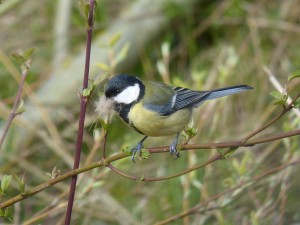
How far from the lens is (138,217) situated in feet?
7.72

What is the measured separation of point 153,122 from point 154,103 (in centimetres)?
12

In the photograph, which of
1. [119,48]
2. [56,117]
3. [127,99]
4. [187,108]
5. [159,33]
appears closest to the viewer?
[127,99]

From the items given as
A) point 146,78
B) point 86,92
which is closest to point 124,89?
point 86,92

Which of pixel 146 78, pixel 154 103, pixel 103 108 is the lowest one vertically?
pixel 103 108

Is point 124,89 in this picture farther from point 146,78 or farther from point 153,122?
point 146,78

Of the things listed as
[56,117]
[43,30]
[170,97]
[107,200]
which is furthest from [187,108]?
[43,30]

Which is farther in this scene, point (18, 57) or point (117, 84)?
point (117, 84)

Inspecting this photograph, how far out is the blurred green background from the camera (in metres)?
2.43

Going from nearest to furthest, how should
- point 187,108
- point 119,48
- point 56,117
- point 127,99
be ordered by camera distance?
1. point 127,99
2. point 187,108
3. point 56,117
4. point 119,48

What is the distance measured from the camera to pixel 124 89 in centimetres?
165

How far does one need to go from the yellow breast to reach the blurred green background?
0.48 metres

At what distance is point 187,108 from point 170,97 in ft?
0.22

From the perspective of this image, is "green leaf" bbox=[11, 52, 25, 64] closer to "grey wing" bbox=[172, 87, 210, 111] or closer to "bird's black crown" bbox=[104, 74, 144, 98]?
"bird's black crown" bbox=[104, 74, 144, 98]

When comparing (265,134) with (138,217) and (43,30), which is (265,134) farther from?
(43,30)
